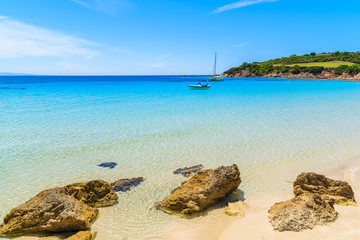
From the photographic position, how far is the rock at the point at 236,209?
5891 millimetres

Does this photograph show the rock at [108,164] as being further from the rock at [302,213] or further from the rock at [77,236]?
the rock at [302,213]

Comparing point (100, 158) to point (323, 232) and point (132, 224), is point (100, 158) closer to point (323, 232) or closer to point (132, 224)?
point (132, 224)

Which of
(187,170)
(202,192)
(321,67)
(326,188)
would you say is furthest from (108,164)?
(321,67)

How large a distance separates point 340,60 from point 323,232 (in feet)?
446

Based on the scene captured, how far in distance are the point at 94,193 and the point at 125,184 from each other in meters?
1.26

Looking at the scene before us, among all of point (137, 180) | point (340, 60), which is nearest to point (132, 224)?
point (137, 180)

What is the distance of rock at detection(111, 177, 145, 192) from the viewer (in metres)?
7.29

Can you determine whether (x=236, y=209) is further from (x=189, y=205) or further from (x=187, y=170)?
(x=187, y=170)

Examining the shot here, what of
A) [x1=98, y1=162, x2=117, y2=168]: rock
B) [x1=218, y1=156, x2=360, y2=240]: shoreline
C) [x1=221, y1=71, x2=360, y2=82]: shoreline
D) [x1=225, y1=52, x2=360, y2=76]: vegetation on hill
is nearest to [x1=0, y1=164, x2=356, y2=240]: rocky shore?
[x1=218, y1=156, x2=360, y2=240]: shoreline

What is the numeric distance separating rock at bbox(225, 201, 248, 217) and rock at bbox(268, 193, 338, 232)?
69 cm

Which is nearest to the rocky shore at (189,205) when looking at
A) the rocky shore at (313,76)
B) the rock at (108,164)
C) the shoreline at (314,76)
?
the rock at (108,164)

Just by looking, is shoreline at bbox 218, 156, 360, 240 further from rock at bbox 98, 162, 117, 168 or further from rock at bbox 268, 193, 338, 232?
rock at bbox 98, 162, 117, 168

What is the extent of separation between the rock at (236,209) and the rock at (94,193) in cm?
320

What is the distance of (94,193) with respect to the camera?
6.48 m
